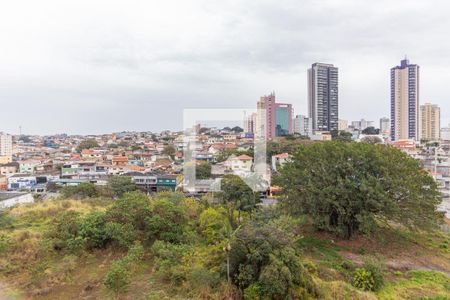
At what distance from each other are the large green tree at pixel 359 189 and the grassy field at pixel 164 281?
79 centimetres

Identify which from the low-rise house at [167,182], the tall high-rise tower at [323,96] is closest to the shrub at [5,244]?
the low-rise house at [167,182]

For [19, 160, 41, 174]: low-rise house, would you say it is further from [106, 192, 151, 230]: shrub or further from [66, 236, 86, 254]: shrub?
[66, 236, 86, 254]: shrub

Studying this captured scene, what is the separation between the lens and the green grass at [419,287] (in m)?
6.35

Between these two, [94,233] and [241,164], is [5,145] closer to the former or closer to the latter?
[241,164]

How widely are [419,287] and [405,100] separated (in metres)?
51.2

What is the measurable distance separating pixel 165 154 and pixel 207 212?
3175 cm

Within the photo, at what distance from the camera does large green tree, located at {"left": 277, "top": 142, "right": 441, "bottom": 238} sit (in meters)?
8.55

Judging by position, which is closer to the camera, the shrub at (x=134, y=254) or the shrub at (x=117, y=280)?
the shrub at (x=117, y=280)

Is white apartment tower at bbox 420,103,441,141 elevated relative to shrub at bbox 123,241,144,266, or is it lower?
elevated

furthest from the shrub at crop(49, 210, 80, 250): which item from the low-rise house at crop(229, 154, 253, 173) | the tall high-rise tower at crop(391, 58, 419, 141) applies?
the tall high-rise tower at crop(391, 58, 419, 141)

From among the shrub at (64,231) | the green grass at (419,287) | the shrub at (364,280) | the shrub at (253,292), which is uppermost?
the shrub at (64,231)

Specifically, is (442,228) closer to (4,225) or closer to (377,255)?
(377,255)

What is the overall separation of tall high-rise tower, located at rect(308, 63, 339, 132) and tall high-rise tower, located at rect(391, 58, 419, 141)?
8.78m

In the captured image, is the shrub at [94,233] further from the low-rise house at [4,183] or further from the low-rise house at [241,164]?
the low-rise house at [4,183]
